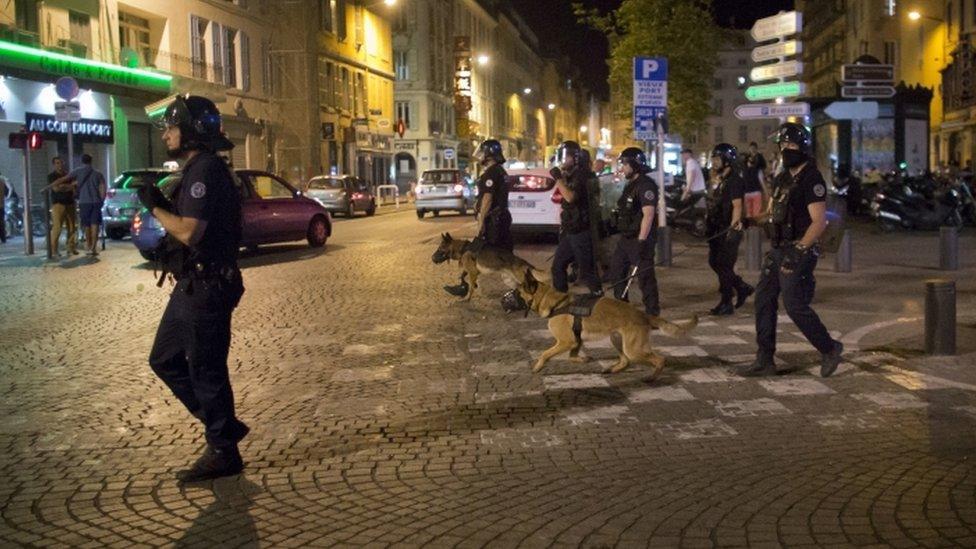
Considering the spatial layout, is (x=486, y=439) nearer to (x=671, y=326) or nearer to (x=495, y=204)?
(x=671, y=326)

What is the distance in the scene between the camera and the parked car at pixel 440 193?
109 ft

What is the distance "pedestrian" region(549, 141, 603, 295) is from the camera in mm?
10727

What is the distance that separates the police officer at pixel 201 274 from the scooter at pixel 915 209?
66.4 ft

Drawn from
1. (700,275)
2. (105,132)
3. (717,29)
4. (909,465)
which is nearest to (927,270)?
(700,275)

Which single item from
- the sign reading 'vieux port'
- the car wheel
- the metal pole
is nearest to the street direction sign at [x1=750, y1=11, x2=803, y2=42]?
the car wheel

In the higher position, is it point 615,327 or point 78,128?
point 78,128

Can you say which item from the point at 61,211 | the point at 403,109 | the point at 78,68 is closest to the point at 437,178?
the point at 78,68

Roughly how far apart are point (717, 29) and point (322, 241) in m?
26.8

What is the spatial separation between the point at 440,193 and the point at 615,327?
2613 centimetres

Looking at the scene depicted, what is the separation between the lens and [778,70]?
52.6ft

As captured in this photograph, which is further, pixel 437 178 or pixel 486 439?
pixel 437 178

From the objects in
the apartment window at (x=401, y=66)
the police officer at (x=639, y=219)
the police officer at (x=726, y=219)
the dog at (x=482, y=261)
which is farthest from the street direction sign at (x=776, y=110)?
the apartment window at (x=401, y=66)

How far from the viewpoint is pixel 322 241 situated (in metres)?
20.7

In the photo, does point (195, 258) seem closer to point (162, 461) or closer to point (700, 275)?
point (162, 461)
